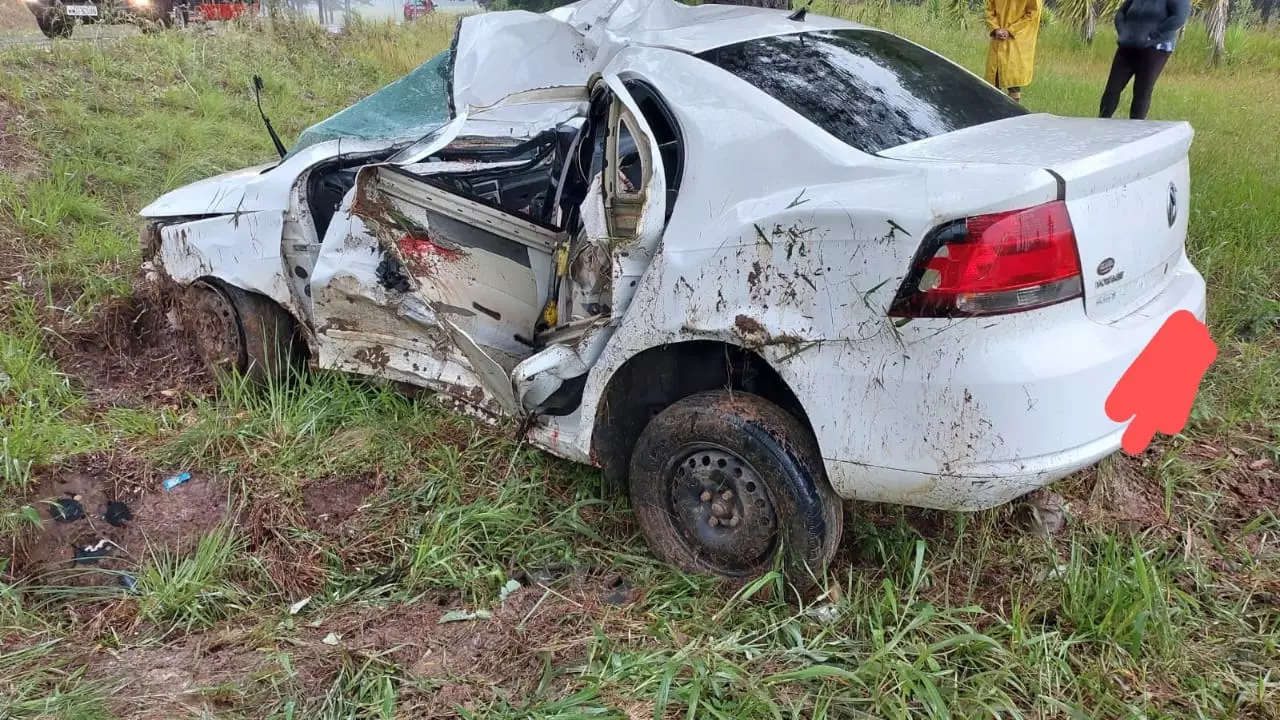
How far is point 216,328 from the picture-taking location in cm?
381

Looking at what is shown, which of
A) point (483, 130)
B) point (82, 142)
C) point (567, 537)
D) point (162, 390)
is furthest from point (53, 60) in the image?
point (567, 537)

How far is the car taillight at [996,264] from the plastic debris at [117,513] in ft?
8.87

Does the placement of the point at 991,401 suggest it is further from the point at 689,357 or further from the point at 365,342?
the point at 365,342

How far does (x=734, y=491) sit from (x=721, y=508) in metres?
0.07

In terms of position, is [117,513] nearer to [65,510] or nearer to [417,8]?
[65,510]

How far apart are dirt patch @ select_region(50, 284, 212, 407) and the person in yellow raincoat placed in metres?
5.50

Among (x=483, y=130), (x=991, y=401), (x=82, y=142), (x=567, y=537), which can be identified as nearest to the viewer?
(x=991, y=401)

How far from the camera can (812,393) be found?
7.22 ft

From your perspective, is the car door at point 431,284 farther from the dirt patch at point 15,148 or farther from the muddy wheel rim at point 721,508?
the dirt patch at point 15,148

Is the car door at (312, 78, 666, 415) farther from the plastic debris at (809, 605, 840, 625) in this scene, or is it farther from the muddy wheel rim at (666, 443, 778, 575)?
the plastic debris at (809, 605, 840, 625)

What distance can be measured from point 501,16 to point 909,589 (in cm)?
314

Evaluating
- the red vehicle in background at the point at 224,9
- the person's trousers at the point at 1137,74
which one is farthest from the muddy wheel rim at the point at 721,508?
the red vehicle in background at the point at 224,9

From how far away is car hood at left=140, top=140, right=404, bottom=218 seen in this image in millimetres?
3547

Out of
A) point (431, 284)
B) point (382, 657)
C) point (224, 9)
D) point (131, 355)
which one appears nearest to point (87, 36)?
point (224, 9)
